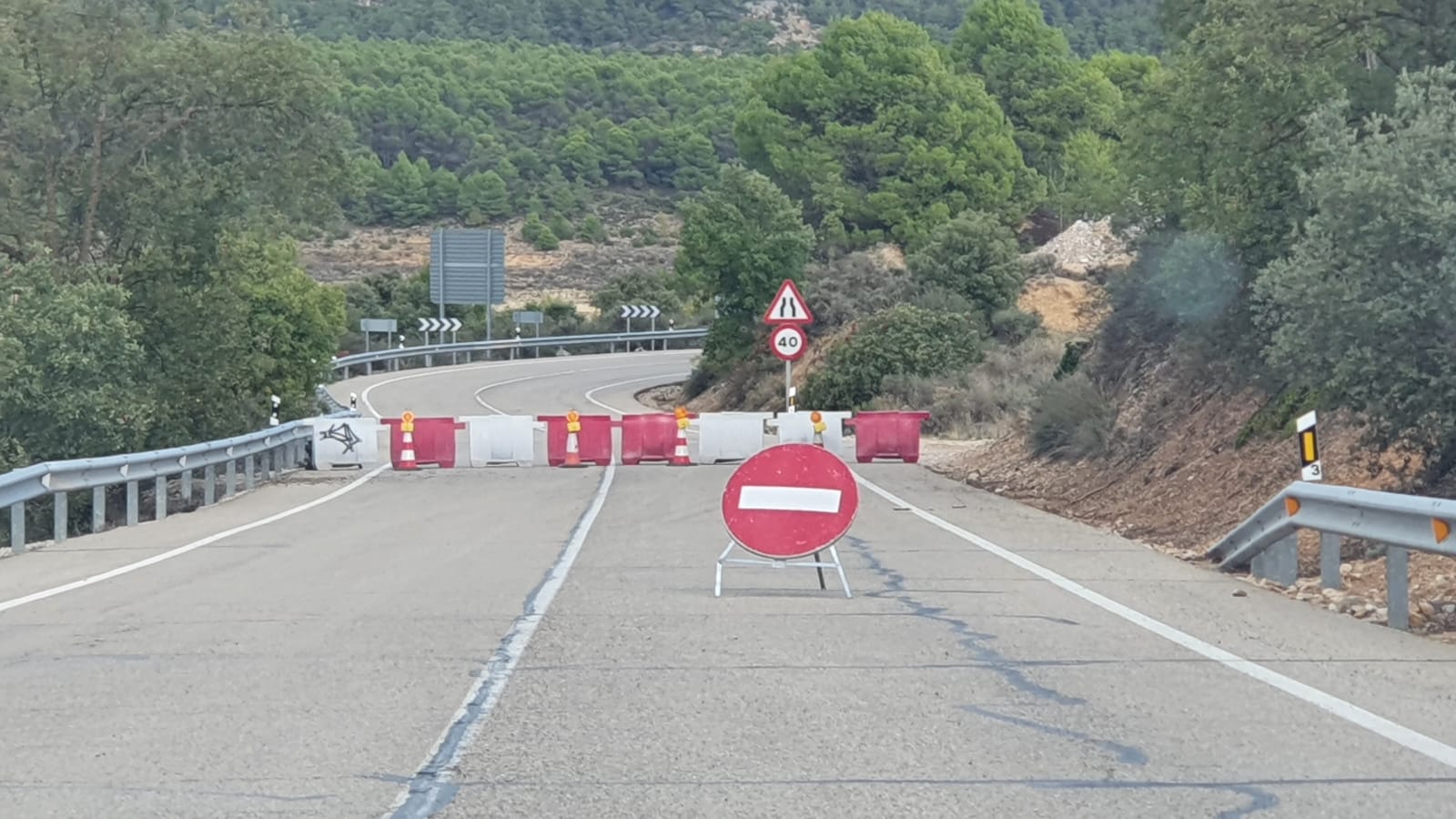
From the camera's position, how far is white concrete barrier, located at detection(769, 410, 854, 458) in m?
30.1

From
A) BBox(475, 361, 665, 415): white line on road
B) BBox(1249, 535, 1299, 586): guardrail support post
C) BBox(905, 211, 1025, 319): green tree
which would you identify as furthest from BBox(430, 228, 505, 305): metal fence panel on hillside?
BBox(1249, 535, 1299, 586): guardrail support post

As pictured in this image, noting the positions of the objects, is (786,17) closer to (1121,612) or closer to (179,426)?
(179,426)

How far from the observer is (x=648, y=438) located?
29.6 m

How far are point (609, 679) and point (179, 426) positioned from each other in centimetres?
2118

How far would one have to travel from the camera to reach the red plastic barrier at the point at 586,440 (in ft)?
96.0

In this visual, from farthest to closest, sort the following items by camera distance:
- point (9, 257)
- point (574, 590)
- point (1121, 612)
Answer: point (9, 257) < point (574, 590) < point (1121, 612)

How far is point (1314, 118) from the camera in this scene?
14.6 meters

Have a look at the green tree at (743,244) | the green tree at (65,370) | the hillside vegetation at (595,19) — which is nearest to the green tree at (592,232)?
the hillside vegetation at (595,19)

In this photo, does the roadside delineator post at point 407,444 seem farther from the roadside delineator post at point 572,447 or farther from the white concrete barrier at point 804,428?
the white concrete barrier at point 804,428

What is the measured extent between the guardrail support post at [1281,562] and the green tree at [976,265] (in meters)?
33.5

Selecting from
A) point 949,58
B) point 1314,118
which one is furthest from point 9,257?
point 949,58

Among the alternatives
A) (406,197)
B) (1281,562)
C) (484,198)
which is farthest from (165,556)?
(406,197)

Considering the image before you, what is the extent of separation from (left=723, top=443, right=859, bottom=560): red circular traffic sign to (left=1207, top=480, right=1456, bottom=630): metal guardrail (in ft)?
10.5

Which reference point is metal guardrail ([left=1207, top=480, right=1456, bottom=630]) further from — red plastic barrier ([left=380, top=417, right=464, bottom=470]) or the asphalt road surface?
red plastic barrier ([left=380, top=417, right=464, bottom=470])
